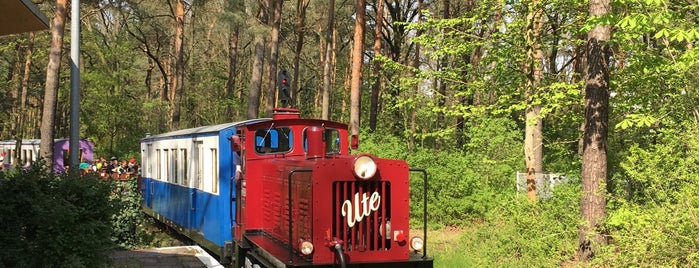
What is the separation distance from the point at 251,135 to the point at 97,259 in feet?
8.72

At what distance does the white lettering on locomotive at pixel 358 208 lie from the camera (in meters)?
6.80

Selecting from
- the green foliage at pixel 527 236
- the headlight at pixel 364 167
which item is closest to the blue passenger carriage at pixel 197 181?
the headlight at pixel 364 167

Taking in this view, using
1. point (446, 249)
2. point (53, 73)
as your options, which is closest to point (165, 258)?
point (446, 249)

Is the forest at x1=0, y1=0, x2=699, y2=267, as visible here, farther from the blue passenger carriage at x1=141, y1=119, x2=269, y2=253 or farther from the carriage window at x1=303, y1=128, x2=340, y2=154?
the blue passenger carriage at x1=141, y1=119, x2=269, y2=253

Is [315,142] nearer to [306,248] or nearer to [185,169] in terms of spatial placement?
[306,248]

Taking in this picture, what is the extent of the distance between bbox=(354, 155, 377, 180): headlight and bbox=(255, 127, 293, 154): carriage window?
7.24 feet

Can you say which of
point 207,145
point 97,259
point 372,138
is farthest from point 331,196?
point 372,138

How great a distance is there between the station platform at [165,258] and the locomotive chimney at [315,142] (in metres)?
2.93

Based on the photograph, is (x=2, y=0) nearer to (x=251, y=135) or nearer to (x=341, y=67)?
(x=251, y=135)

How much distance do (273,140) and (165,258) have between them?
3.52 m

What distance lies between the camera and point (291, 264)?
6430mm

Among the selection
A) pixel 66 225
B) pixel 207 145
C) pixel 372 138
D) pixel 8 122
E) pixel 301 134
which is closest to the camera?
pixel 66 225

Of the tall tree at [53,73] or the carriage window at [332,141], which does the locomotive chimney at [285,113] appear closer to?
the carriage window at [332,141]

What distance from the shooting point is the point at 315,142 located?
25.9ft
